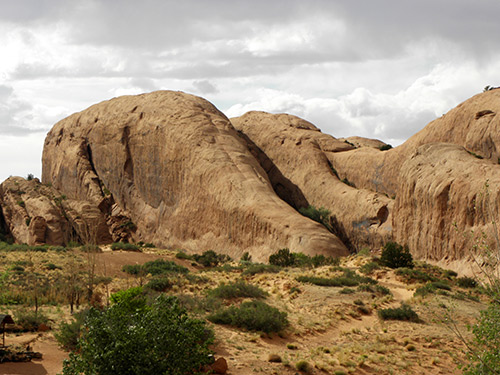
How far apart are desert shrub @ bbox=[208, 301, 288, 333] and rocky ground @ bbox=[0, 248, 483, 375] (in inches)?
10.9

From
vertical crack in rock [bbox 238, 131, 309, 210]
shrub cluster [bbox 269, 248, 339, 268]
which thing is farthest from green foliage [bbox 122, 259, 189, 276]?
vertical crack in rock [bbox 238, 131, 309, 210]

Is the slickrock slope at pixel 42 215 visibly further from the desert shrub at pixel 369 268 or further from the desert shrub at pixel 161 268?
the desert shrub at pixel 369 268

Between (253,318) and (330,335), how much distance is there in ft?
7.76

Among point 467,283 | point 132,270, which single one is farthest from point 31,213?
point 467,283

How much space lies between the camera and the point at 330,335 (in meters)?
15.6

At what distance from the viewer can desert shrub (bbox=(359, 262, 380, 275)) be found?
2500 centimetres

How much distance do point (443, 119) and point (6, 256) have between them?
29.2 m

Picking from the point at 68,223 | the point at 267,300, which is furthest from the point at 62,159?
the point at 267,300

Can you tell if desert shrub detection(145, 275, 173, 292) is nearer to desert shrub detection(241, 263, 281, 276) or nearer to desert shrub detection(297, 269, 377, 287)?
desert shrub detection(241, 263, 281, 276)

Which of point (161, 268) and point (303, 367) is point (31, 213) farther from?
point (303, 367)

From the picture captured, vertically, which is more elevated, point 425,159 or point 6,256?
point 425,159

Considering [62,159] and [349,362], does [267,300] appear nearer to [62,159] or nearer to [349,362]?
[349,362]

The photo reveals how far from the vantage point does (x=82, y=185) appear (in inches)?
1937

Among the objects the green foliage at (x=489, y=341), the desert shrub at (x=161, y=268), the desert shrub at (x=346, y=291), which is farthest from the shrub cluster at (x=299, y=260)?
the green foliage at (x=489, y=341)
